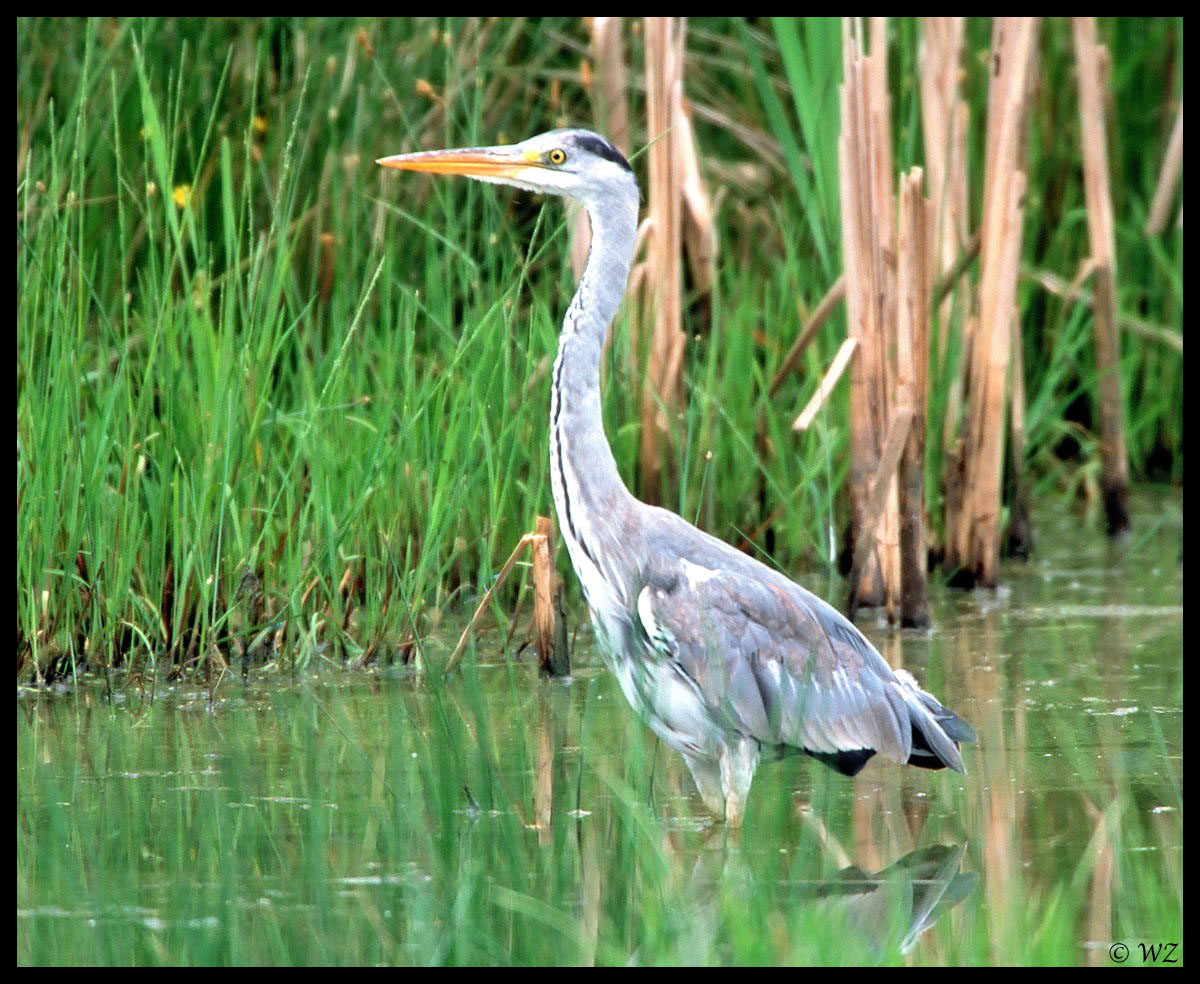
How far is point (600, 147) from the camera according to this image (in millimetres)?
4199

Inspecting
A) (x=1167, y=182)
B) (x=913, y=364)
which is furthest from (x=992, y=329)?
(x=1167, y=182)

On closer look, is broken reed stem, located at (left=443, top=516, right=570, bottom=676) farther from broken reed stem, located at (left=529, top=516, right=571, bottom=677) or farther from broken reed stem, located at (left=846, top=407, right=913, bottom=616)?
broken reed stem, located at (left=846, top=407, right=913, bottom=616)

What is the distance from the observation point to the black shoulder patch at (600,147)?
4.19 metres

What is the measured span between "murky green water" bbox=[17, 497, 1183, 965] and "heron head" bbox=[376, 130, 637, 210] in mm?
1333

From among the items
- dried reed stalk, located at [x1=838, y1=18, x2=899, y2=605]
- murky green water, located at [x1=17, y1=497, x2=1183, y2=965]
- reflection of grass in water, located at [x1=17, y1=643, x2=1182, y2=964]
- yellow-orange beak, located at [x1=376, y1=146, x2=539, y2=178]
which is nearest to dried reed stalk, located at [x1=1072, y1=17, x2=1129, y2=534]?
dried reed stalk, located at [x1=838, y1=18, x2=899, y2=605]

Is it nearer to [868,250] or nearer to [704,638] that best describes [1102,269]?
[868,250]

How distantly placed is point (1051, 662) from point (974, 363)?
49.2 inches

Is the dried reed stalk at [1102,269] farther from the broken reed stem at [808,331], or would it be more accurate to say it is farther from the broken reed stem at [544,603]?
the broken reed stem at [544,603]

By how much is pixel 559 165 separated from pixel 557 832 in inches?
65.9

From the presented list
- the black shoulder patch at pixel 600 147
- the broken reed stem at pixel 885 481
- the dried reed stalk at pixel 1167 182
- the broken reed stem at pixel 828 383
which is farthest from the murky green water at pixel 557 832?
the dried reed stalk at pixel 1167 182

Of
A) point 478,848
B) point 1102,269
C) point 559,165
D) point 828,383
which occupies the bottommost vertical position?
point 478,848
